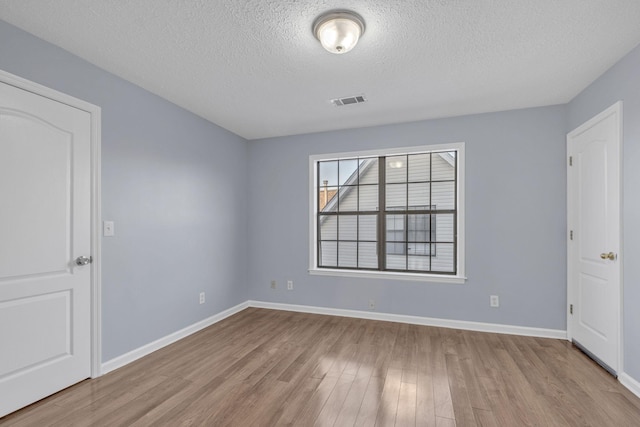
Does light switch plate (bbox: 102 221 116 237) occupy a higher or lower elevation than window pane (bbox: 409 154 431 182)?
lower

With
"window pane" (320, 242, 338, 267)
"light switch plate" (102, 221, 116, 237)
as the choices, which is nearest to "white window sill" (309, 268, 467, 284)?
"window pane" (320, 242, 338, 267)

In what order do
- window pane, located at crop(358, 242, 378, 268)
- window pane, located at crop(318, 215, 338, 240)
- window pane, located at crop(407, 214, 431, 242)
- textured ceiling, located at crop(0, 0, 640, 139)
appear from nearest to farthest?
textured ceiling, located at crop(0, 0, 640, 139)
window pane, located at crop(407, 214, 431, 242)
window pane, located at crop(358, 242, 378, 268)
window pane, located at crop(318, 215, 338, 240)

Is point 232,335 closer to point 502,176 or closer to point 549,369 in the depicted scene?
point 549,369

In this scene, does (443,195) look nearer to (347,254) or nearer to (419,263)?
(419,263)

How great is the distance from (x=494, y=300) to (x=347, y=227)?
199 cm

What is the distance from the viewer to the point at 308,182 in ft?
14.0

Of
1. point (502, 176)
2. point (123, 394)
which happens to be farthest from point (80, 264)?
point (502, 176)

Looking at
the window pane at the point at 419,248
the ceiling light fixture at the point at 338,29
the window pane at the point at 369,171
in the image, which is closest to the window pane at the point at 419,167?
the window pane at the point at 369,171

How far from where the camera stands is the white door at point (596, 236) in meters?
2.45

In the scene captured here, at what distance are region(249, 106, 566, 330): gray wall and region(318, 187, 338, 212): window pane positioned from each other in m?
0.58

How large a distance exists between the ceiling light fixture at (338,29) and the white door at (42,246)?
78.4 inches

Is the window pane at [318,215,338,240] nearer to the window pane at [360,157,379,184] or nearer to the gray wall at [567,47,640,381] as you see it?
the window pane at [360,157,379,184]

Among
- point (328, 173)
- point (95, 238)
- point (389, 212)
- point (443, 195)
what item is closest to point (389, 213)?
point (389, 212)

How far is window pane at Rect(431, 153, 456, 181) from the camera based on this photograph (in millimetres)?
3773
